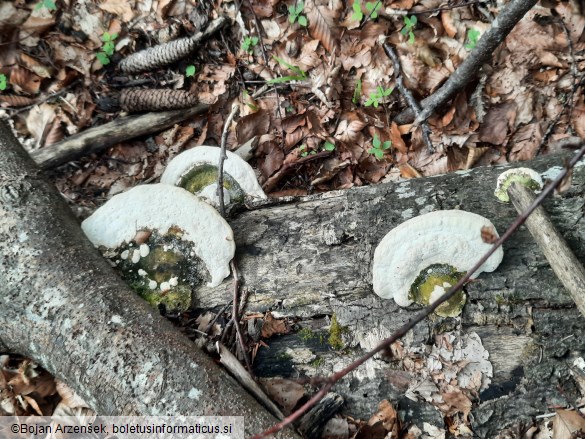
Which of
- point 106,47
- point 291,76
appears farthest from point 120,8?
point 291,76

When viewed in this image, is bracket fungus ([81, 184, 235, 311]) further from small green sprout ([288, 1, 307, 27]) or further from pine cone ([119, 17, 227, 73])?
small green sprout ([288, 1, 307, 27])

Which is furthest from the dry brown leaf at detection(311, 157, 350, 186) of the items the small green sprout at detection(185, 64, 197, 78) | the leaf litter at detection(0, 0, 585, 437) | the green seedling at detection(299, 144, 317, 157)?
the small green sprout at detection(185, 64, 197, 78)

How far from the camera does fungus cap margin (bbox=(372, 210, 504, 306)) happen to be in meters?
2.56

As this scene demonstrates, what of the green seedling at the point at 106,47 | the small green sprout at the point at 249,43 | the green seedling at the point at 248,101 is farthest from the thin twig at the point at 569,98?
the green seedling at the point at 106,47

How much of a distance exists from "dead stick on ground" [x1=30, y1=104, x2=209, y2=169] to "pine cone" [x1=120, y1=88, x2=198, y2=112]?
0.06m

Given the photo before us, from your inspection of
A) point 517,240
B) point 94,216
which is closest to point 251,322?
point 94,216

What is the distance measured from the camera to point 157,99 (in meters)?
4.55

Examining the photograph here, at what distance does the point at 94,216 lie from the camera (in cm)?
307

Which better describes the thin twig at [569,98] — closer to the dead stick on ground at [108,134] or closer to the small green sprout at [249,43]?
the small green sprout at [249,43]

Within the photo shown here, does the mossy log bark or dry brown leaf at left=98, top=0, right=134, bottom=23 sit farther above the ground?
dry brown leaf at left=98, top=0, right=134, bottom=23

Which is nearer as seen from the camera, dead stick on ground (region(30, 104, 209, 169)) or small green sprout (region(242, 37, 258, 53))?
Answer: dead stick on ground (region(30, 104, 209, 169))

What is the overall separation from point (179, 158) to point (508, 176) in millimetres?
2410

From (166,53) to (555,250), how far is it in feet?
12.8

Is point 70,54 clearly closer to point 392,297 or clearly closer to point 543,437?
point 392,297
